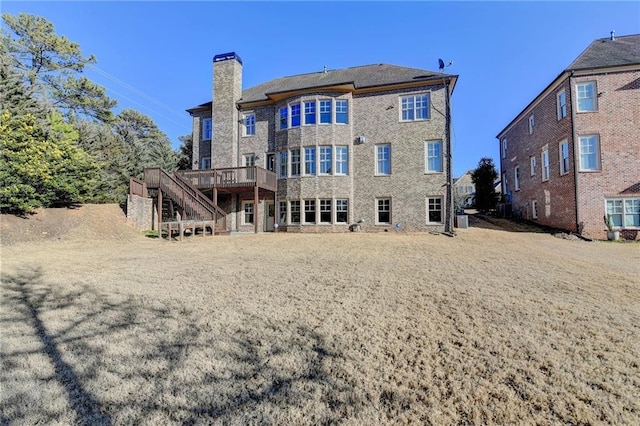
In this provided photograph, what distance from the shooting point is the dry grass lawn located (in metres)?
2.51

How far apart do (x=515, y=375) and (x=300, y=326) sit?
7.99 ft

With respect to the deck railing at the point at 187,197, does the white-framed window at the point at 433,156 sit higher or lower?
higher

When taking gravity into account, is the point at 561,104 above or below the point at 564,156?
above

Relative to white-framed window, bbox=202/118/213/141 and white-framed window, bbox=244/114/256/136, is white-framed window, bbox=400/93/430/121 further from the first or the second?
white-framed window, bbox=202/118/213/141

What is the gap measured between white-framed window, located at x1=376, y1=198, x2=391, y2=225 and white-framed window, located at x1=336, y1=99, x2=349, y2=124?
17.1 feet

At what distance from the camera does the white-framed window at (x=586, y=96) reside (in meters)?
16.0

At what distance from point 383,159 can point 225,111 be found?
11.0m

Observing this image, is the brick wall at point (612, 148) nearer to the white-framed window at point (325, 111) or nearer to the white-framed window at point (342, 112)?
the white-framed window at point (342, 112)

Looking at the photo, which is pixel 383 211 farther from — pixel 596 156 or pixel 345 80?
pixel 596 156

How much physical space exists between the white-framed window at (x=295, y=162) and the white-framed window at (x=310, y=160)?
0.51 m

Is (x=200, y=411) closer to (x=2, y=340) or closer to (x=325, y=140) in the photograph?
(x=2, y=340)

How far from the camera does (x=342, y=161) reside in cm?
1847

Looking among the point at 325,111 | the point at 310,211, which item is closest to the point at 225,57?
the point at 325,111

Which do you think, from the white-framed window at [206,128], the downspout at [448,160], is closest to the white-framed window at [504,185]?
the downspout at [448,160]
